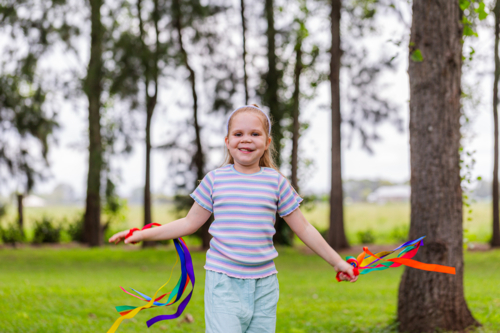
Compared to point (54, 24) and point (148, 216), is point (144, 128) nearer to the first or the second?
point (148, 216)

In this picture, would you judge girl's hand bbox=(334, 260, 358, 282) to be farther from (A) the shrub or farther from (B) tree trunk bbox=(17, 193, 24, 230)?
(B) tree trunk bbox=(17, 193, 24, 230)

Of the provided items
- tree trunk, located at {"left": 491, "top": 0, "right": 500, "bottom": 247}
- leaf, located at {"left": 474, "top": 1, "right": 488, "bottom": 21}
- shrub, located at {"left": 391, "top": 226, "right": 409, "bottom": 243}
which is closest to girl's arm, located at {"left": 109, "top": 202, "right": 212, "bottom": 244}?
leaf, located at {"left": 474, "top": 1, "right": 488, "bottom": 21}

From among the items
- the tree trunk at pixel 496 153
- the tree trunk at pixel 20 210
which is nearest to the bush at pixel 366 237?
the tree trunk at pixel 496 153

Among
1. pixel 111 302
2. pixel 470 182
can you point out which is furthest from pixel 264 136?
pixel 111 302

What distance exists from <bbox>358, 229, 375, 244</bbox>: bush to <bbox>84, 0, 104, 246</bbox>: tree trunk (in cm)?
1074

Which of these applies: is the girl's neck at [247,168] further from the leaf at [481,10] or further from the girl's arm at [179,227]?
the leaf at [481,10]

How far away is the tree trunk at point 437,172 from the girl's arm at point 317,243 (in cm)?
257

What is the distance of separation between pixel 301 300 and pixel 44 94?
1441cm

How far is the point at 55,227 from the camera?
2142cm

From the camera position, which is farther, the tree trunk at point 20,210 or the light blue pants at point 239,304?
the tree trunk at point 20,210

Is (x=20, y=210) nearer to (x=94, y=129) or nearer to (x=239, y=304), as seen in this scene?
(x=94, y=129)

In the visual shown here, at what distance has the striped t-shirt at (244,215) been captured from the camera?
9.03 ft

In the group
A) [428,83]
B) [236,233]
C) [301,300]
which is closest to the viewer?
[236,233]

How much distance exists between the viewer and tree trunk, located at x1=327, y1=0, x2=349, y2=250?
16359mm
